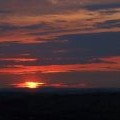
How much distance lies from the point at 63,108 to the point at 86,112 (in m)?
7.06

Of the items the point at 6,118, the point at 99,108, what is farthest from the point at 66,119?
the point at 99,108

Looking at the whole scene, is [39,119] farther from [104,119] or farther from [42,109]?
[42,109]

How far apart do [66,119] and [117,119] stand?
17.3 feet

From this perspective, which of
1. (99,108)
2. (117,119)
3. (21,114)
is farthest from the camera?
(99,108)

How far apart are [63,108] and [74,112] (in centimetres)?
534

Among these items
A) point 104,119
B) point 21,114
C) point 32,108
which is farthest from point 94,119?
point 32,108

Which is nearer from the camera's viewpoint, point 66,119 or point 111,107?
point 66,119

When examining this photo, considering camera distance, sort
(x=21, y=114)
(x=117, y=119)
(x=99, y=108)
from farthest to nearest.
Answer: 1. (x=99, y=108)
2. (x=21, y=114)
3. (x=117, y=119)

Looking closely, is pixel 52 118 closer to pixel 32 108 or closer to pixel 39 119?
pixel 39 119

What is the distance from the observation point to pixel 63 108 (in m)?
73.5

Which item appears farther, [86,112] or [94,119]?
[86,112]

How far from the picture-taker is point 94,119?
5947cm

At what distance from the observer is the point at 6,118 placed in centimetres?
6134

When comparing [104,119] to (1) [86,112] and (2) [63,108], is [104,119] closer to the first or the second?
(1) [86,112]
